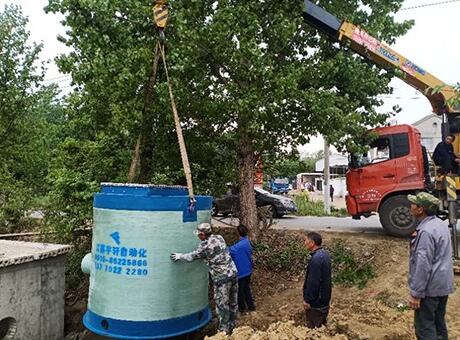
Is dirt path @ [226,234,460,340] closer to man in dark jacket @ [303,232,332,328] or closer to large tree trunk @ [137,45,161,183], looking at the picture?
man in dark jacket @ [303,232,332,328]

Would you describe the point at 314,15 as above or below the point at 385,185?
above

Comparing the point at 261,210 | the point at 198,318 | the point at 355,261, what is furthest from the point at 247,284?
the point at 261,210

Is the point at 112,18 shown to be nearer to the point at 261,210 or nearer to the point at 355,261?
the point at 261,210

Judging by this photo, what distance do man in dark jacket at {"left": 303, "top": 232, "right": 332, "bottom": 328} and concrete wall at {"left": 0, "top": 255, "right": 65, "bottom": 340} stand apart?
532 cm

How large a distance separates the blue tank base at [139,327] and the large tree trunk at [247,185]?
12.7 ft

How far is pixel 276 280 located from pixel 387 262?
228cm

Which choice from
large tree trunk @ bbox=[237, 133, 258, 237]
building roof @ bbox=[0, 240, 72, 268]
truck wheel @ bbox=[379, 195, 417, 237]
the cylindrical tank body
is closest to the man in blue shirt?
the cylindrical tank body

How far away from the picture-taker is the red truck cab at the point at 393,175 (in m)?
11.1

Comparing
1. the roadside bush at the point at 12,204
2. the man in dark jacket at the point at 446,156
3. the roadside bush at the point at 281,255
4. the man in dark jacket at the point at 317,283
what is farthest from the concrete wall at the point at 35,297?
the man in dark jacket at the point at 446,156

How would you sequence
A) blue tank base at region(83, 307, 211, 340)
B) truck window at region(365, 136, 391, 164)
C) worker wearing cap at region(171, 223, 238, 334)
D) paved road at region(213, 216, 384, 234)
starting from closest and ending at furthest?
blue tank base at region(83, 307, 211, 340)
worker wearing cap at region(171, 223, 238, 334)
truck window at region(365, 136, 391, 164)
paved road at region(213, 216, 384, 234)

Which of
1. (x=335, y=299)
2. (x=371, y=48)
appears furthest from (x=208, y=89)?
(x=335, y=299)

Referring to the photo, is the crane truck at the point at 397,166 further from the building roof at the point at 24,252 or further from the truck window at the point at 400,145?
the building roof at the point at 24,252

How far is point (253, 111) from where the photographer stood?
8281 millimetres

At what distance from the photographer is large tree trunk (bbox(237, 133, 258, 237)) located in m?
10.3
